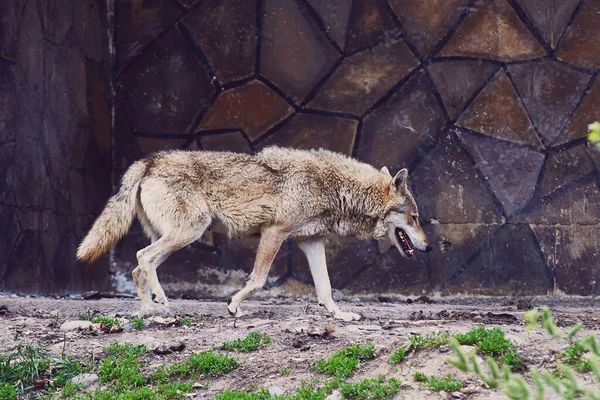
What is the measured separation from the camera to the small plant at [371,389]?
5.07 metres

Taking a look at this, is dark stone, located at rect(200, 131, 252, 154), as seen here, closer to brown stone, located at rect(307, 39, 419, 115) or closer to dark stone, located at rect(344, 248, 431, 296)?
brown stone, located at rect(307, 39, 419, 115)

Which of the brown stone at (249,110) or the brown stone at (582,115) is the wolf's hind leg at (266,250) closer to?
the brown stone at (249,110)

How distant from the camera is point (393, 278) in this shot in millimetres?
11031

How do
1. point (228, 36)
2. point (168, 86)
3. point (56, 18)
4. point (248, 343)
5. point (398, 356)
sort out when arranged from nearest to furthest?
point (398, 356) → point (248, 343) → point (56, 18) → point (228, 36) → point (168, 86)

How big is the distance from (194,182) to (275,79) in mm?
3952

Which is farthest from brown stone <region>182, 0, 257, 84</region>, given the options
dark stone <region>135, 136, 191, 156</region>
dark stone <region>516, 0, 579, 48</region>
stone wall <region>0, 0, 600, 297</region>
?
dark stone <region>516, 0, 579, 48</region>

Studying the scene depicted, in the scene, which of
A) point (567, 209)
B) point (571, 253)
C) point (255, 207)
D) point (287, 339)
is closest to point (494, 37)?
point (567, 209)

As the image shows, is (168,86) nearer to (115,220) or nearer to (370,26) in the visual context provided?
(370,26)

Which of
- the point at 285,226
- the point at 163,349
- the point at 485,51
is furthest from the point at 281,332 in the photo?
the point at 485,51

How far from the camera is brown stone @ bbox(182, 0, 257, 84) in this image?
1126 cm

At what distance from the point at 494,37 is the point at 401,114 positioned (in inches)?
57.4

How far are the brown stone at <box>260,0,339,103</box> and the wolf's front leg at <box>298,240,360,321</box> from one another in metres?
3.56

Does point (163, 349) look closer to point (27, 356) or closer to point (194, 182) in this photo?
point (27, 356)

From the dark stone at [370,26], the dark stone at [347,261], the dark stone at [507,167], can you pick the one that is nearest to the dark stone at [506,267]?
the dark stone at [507,167]
